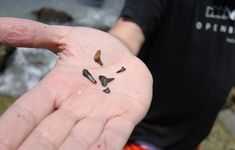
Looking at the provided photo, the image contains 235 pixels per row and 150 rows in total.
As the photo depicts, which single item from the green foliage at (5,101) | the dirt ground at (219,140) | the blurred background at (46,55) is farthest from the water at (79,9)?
the dirt ground at (219,140)

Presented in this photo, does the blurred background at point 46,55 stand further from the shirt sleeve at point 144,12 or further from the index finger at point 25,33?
the index finger at point 25,33

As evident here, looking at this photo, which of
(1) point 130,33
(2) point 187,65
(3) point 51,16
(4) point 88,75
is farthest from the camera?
(3) point 51,16

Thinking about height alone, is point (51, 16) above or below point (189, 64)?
below

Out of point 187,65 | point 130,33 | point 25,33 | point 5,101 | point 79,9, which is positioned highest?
point 25,33

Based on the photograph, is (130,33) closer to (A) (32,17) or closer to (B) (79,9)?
(A) (32,17)

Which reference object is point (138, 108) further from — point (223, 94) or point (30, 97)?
point (223, 94)

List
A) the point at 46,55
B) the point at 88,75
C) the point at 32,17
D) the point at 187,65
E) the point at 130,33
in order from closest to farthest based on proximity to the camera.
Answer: the point at 88,75 → the point at 130,33 → the point at 187,65 → the point at 46,55 → the point at 32,17

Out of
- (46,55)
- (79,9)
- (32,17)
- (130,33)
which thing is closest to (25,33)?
(130,33)

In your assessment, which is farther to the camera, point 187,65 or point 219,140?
point 219,140
